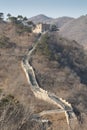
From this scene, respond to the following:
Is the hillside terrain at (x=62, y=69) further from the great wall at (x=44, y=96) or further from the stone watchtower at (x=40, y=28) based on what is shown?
the stone watchtower at (x=40, y=28)

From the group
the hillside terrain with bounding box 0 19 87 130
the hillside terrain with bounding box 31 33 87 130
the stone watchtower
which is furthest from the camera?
the stone watchtower

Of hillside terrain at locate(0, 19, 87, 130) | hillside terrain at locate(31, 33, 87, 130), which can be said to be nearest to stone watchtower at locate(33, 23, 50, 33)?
hillside terrain at locate(0, 19, 87, 130)

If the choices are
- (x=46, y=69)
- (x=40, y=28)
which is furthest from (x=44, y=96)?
(x=40, y=28)

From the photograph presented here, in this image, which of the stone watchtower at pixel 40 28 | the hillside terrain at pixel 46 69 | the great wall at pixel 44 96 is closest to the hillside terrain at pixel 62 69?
the hillside terrain at pixel 46 69

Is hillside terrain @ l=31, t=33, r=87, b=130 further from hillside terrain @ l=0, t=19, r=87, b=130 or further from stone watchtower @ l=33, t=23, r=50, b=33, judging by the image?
stone watchtower @ l=33, t=23, r=50, b=33

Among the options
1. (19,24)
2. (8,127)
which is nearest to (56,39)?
(19,24)

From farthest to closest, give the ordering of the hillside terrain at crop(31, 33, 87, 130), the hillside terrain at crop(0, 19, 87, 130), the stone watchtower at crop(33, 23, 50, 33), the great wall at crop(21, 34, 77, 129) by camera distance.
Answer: the stone watchtower at crop(33, 23, 50, 33)
the hillside terrain at crop(31, 33, 87, 130)
the hillside terrain at crop(0, 19, 87, 130)
the great wall at crop(21, 34, 77, 129)

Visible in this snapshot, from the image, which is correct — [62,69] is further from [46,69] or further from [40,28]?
[40,28]

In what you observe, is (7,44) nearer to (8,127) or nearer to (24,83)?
(24,83)
